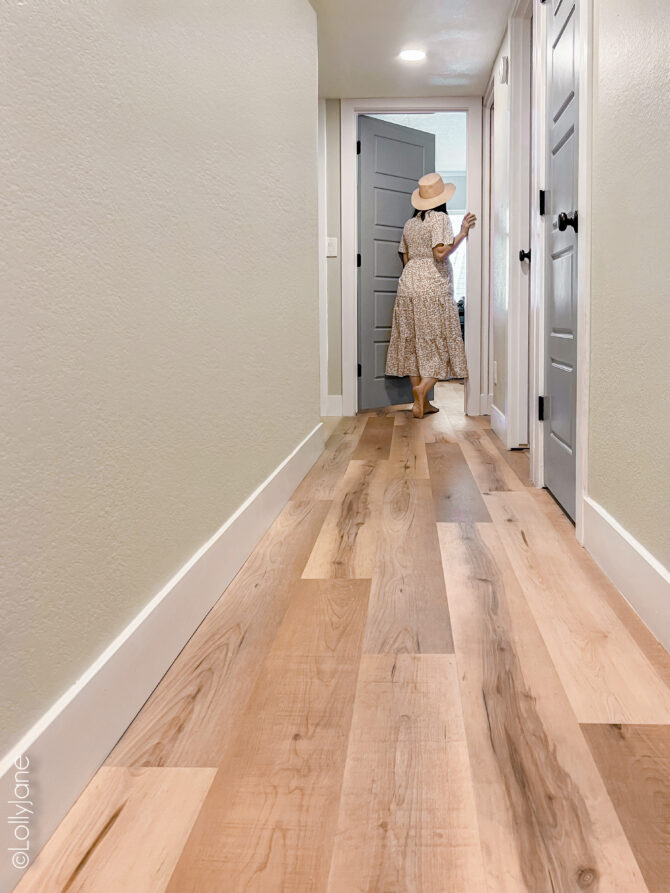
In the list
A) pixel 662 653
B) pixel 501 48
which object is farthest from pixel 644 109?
pixel 501 48

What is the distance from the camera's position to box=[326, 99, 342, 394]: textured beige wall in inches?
233

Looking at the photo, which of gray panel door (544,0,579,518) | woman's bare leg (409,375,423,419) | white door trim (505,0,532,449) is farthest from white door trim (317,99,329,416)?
gray panel door (544,0,579,518)

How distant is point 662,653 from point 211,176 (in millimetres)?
1446

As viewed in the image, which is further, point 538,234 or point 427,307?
point 427,307

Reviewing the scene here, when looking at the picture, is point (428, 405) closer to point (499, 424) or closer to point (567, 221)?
point (499, 424)

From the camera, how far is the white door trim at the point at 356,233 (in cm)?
589

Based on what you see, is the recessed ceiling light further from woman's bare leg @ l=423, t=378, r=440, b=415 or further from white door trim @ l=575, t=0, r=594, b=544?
white door trim @ l=575, t=0, r=594, b=544

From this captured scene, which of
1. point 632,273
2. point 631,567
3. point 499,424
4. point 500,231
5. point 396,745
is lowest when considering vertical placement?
point 396,745

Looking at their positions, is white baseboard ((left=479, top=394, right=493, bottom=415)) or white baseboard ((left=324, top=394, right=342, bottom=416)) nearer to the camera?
white baseboard ((left=479, top=394, right=493, bottom=415))

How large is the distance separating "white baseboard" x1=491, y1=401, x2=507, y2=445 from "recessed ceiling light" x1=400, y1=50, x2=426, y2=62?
2.12 m

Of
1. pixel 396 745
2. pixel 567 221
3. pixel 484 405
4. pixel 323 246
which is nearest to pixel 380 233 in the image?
pixel 323 246

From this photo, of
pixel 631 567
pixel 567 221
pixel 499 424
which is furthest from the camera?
pixel 499 424

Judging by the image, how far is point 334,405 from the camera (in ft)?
20.4

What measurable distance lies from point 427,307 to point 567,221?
3.40 meters
